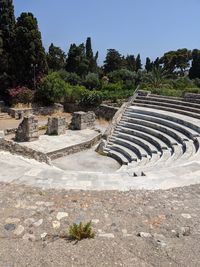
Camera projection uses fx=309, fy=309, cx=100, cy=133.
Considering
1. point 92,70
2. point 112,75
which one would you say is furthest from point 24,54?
point 92,70

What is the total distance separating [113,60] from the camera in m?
46.2

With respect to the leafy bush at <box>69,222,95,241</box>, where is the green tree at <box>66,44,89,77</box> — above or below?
above

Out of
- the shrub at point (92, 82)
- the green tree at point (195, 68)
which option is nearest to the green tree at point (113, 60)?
the green tree at point (195, 68)

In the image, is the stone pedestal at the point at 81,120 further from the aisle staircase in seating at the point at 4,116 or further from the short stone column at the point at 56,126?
the aisle staircase in seating at the point at 4,116

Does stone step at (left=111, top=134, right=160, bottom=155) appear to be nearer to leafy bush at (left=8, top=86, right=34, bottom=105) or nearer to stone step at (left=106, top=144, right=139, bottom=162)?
stone step at (left=106, top=144, right=139, bottom=162)

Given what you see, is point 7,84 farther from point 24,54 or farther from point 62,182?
point 62,182

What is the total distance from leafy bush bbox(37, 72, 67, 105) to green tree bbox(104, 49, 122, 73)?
21.8 m

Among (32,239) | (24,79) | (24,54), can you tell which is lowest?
(32,239)

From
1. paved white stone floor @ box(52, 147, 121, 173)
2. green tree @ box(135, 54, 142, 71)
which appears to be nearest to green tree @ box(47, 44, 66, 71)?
green tree @ box(135, 54, 142, 71)

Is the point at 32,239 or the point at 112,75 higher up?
the point at 112,75

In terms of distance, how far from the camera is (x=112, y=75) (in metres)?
37.9

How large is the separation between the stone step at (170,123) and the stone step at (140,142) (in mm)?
1571

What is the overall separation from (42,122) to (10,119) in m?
2.77

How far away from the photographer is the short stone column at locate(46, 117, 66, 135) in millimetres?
16719
